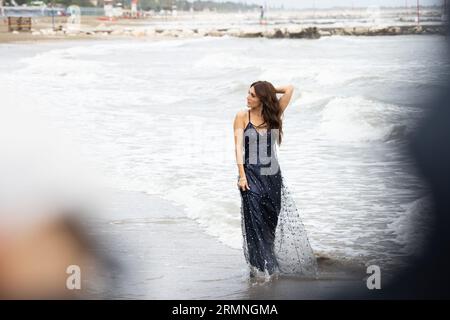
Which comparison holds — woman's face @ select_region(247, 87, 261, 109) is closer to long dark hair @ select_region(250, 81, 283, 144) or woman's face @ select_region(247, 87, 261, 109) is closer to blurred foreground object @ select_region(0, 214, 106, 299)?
long dark hair @ select_region(250, 81, 283, 144)

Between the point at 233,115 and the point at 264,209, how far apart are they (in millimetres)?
2620

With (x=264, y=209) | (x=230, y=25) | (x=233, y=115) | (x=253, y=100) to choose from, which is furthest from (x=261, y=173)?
(x=230, y=25)

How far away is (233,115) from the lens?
5836 mm

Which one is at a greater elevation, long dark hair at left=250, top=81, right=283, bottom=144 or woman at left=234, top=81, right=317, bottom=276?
long dark hair at left=250, top=81, right=283, bottom=144

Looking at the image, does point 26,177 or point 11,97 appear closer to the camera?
point 26,177

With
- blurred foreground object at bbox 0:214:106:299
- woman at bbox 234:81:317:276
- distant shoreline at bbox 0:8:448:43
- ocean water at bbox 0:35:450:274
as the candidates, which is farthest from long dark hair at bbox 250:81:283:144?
distant shoreline at bbox 0:8:448:43

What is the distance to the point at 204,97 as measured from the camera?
6082mm

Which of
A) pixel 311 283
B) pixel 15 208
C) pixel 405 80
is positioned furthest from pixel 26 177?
pixel 405 80

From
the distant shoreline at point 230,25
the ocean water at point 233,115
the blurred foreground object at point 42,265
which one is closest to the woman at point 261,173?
the ocean water at point 233,115

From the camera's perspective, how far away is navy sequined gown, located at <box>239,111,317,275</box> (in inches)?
125

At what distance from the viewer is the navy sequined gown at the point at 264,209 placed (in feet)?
10.5

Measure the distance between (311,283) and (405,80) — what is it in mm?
2707

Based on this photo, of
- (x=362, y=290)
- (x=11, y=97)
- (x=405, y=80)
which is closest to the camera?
(x=362, y=290)
